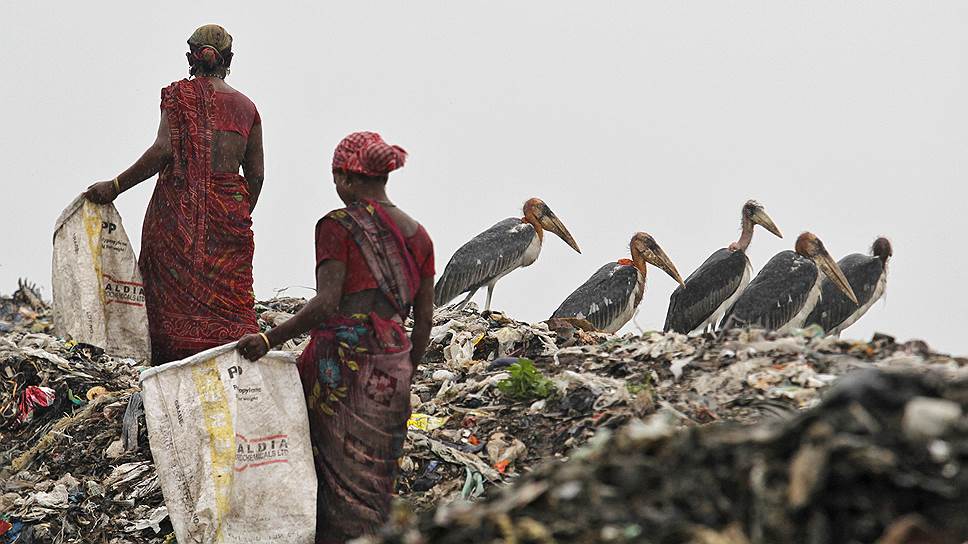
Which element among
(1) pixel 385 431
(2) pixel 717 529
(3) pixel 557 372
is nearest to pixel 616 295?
(3) pixel 557 372

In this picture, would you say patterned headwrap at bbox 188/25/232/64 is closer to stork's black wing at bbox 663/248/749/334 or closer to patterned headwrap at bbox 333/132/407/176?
patterned headwrap at bbox 333/132/407/176

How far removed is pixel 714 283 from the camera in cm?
1270

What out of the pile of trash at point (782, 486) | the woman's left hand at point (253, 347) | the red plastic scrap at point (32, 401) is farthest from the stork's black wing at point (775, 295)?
the pile of trash at point (782, 486)

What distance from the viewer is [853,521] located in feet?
8.92

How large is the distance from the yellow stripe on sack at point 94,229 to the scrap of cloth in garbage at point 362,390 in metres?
2.29

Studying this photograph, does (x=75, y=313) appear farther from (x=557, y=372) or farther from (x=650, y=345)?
(x=650, y=345)

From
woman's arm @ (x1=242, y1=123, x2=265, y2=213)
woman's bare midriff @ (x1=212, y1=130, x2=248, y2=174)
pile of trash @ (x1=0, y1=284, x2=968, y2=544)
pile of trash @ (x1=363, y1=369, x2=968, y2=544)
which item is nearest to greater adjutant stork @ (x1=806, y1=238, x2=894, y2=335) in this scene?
pile of trash @ (x1=0, y1=284, x2=968, y2=544)

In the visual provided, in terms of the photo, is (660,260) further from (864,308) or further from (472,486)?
(472,486)

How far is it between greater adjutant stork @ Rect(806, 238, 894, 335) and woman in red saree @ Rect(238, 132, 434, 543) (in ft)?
26.4

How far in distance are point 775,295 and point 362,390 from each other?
7.26m

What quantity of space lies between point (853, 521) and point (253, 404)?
311cm

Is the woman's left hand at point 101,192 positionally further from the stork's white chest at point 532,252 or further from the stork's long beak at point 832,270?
the stork's long beak at point 832,270

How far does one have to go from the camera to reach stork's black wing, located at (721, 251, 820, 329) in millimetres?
11570

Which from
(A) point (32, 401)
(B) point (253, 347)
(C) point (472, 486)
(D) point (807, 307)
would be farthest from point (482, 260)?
(B) point (253, 347)
